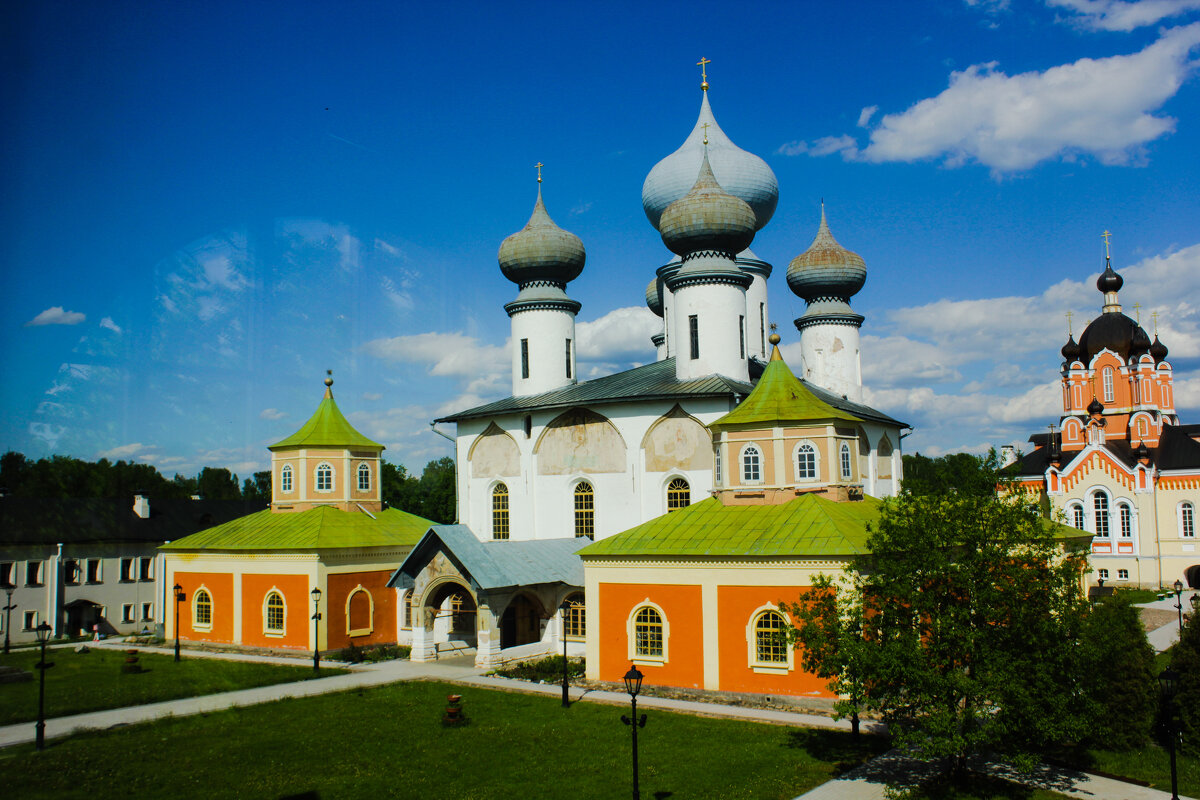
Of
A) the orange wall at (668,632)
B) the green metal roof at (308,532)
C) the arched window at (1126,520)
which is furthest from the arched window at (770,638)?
the arched window at (1126,520)

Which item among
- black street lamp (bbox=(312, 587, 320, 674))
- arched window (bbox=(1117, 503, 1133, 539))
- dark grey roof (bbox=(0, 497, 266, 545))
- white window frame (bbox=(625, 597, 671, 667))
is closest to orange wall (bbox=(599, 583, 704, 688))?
white window frame (bbox=(625, 597, 671, 667))

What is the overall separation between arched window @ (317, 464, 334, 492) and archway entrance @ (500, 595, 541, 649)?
8.17m

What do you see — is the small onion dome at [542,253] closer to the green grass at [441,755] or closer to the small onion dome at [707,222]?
the small onion dome at [707,222]

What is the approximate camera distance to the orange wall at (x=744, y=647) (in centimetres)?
1747

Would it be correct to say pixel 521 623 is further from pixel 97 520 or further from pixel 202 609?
pixel 97 520

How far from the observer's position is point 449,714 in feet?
54.0

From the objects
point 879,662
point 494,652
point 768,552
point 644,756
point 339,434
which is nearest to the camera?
point 879,662

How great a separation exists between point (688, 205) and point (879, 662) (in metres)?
17.6

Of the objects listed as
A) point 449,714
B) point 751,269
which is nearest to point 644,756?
point 449,714

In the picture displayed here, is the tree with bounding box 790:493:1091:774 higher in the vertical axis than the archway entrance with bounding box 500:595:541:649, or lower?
higher

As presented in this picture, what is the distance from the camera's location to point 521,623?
24781mm

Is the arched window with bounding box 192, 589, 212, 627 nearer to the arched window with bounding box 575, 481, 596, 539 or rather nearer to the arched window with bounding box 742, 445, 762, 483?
the arched window with bounding box 575, 481, 596, 539

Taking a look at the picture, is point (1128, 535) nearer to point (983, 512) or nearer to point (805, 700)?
point (805, 700)

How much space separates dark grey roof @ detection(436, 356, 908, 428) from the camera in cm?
2480
